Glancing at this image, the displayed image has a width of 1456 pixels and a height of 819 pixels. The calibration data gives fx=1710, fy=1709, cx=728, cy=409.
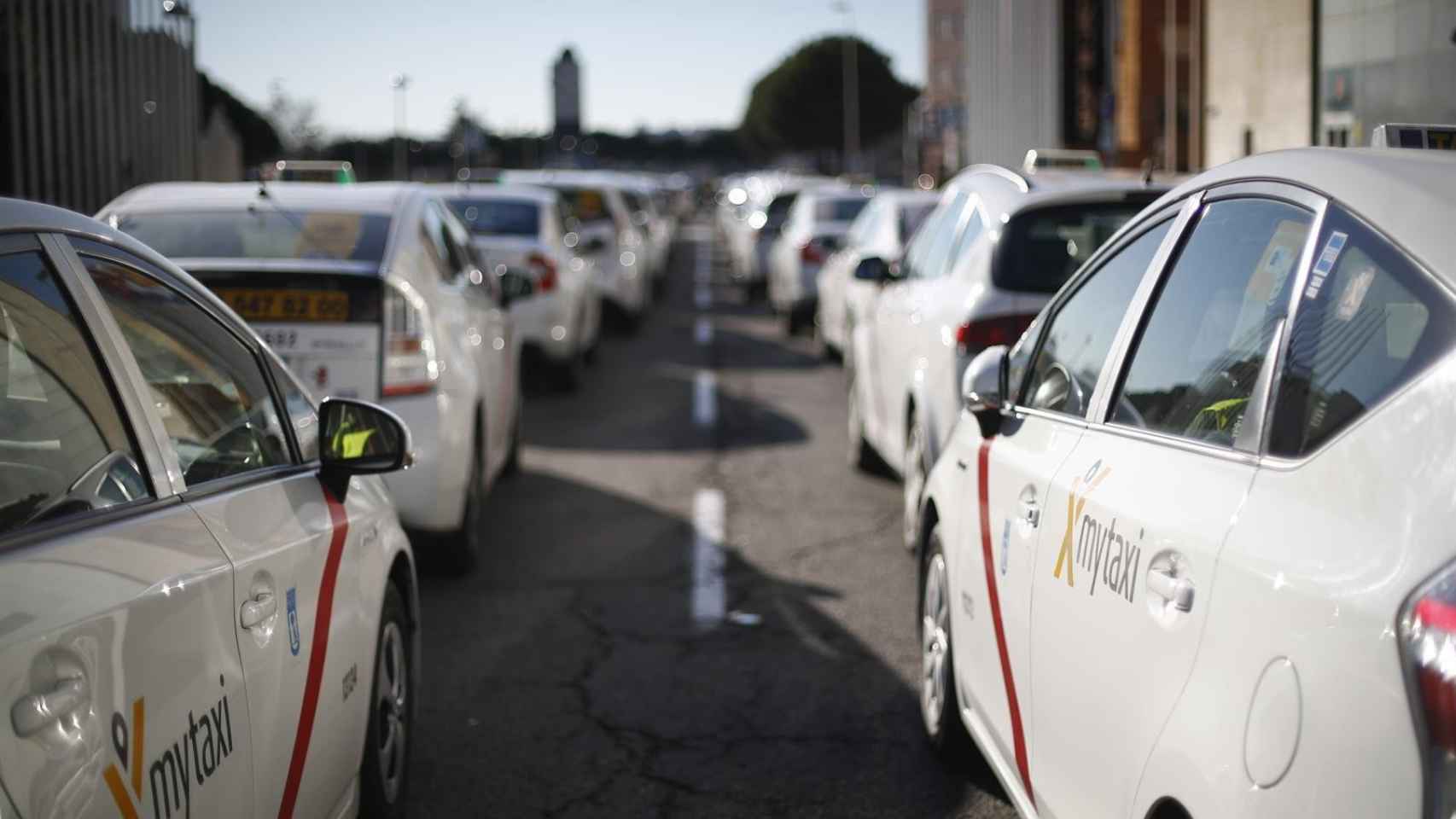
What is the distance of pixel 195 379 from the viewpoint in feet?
11.3

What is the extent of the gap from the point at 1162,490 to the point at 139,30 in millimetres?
14171

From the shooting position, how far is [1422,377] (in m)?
2.26

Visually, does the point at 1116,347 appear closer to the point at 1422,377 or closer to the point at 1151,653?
the point at 1151,653

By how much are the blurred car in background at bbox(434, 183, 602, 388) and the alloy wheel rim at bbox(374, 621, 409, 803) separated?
360 inches

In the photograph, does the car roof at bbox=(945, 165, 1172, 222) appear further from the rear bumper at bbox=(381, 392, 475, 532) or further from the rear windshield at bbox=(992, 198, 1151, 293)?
the rear bumper at bbox=(381, 392, 475, 532)

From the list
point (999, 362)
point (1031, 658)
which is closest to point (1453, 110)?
point (999, 362)

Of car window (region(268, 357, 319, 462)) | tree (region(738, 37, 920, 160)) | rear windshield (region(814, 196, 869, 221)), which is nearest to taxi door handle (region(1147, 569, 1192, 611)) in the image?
car window (region(268, 357, 319, 462))

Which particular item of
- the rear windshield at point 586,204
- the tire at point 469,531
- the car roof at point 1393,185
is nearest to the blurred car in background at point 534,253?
the rear windshield at point 586,204

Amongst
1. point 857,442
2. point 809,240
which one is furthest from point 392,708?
point 809,240

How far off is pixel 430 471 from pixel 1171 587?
184 inches

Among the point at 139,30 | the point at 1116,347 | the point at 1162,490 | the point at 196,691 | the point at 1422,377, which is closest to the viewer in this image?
the point at 1422,377

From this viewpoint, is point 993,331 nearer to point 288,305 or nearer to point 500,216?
point 288,305

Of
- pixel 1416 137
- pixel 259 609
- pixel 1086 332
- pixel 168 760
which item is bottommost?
pixel 168 760

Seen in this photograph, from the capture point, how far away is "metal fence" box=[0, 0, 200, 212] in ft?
43.2
